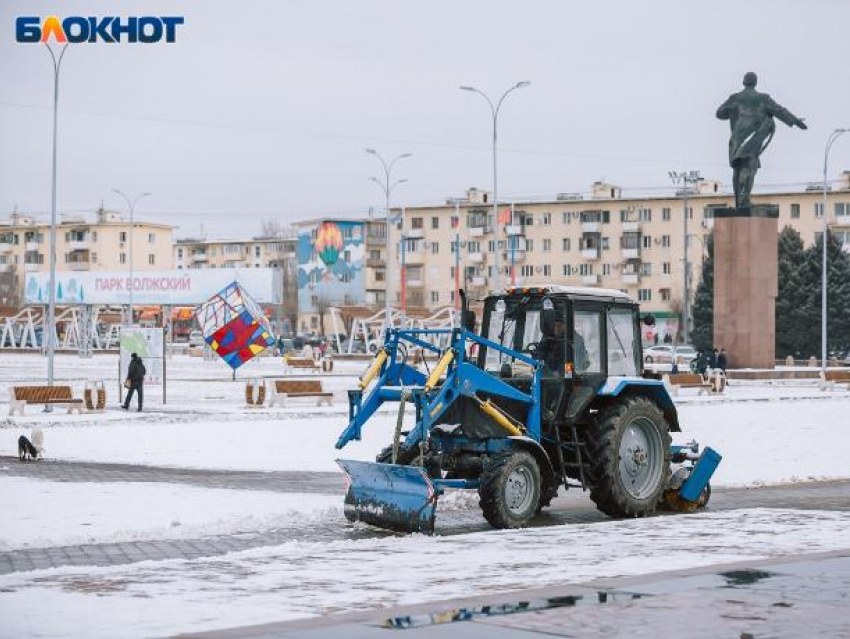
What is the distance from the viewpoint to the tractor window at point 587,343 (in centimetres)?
1600

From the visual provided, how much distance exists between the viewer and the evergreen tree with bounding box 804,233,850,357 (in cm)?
8931

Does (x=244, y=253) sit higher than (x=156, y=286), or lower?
higher

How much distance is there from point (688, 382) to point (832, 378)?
9507 millimetres

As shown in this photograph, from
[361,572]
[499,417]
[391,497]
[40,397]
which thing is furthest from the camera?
[40,397]

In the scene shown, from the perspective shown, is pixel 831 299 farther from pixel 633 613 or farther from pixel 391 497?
pixel 633 613

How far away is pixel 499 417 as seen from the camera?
15.0m

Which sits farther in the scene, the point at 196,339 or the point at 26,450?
the point at 196,339

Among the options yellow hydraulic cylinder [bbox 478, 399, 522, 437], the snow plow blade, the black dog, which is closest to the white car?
the black dog

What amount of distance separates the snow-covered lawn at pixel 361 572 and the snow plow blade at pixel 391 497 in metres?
0.27

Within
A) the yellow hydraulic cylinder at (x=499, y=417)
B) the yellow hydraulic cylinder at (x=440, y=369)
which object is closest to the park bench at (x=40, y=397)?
the yellow hydraulic cylinder at (x=499, y=417)

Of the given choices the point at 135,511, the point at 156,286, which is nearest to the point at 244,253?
the point at 156,286

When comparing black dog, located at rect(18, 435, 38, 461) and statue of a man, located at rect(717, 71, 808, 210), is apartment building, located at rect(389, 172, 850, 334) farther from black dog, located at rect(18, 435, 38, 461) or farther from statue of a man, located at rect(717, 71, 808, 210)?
black dog, located at rect(18, 435, 38, 461)

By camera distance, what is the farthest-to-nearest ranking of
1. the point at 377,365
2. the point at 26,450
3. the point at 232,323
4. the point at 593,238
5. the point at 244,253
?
the point at 244,253
the point at 593,238
the point at 232,323
the point at 26,450
the point at 377,365

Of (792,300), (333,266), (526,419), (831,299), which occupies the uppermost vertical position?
(333,266)
